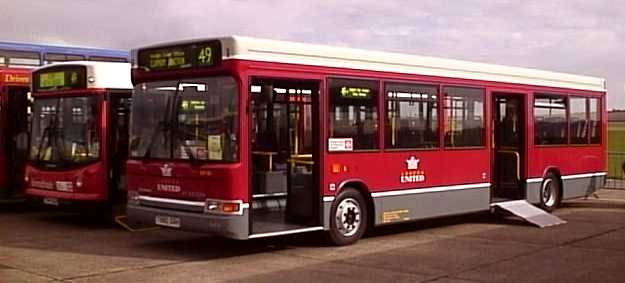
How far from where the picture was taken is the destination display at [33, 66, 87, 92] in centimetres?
1481

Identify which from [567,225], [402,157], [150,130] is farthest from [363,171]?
[567,225]

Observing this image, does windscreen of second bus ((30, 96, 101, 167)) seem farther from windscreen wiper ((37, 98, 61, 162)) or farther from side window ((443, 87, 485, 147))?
side window ((443, 87, 485, 147))

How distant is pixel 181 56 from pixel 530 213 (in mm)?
7321

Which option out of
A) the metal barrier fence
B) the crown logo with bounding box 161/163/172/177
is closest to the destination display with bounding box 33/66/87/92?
the crown logo with bounding box 161/163/172/177

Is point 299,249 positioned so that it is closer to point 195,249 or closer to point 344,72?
point 195,249

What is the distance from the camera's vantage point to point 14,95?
56.2 ft

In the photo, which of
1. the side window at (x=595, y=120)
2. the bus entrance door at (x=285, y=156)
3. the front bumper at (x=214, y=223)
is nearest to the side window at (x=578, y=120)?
the side window at (x=595, y=120)

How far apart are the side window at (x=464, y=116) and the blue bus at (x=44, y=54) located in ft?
27.5

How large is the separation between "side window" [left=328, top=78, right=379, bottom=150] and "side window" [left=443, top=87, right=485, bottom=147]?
1.91 meters

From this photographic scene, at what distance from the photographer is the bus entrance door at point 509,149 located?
1645cm

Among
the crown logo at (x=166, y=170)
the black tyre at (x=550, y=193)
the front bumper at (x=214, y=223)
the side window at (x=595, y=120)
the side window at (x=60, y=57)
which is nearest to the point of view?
the front bumper at (x=214, y=223)

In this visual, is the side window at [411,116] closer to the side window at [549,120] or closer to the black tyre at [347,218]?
the black tyre at [347,218]

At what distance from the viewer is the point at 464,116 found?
14586 millimetres

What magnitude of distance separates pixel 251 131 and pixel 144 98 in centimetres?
197
